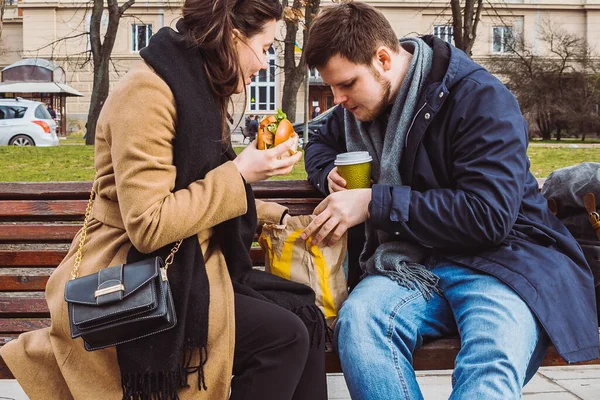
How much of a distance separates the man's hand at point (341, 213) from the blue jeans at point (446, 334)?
0.24 meters

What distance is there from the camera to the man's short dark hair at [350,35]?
2855 millimetres

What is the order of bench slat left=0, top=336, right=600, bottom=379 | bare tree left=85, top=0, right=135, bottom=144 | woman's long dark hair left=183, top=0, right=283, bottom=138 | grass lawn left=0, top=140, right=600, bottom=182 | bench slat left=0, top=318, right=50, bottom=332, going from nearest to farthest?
woman's long dark hair left=183, top=0, right=283, bottom=138 < bench slat left=0, top=336, right=600, bottom=379 < bench slat left=0, top=318, right=50, bottom=332 < grass lawn left=0, top=140, right=600, bottom=182 < bare tree left=85, top=0, right=135, bottom=144

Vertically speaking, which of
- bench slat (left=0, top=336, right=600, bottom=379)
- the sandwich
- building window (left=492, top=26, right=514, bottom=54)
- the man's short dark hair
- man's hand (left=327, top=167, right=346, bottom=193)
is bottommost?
bench slat (left=0, top=336, right=600, bottom=379)

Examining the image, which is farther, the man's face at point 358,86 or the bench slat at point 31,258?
the bench slat at point 31,258

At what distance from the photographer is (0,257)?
348cm

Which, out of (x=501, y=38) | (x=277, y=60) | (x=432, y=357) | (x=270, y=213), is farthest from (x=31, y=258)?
(x=501, y=38)

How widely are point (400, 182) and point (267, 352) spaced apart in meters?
0.87

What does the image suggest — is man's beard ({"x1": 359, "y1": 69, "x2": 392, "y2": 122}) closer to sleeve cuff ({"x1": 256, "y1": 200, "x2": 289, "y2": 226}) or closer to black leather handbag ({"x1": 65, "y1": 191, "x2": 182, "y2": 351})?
sleeve cuff ({"x1": 256, "y1": 200, "x2": 289, "y2": 226})

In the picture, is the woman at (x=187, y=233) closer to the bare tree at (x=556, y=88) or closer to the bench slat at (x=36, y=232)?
the bench slat at (x=36, y=232)

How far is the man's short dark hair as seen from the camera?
286cm

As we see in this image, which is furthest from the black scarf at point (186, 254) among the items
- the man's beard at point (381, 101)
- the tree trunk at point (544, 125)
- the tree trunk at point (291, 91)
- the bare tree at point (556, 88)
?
the tree trunk at point (544, 125)

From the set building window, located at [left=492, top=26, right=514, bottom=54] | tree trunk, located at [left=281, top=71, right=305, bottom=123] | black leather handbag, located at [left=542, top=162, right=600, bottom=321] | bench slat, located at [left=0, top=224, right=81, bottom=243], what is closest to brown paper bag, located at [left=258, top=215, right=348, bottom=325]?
black leather handbag, located at [left=542, top=162, right=600, bottom=321]

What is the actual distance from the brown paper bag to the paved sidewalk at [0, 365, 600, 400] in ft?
4.15

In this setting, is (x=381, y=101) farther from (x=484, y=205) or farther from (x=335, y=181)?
(x=484, y=205)
